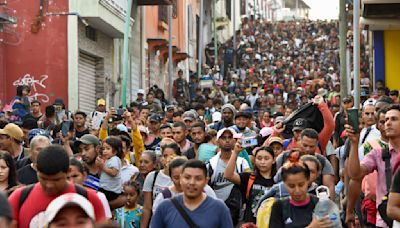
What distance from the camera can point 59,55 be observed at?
2461 centimetres

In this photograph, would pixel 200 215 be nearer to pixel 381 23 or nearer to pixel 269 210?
pixel 269 210

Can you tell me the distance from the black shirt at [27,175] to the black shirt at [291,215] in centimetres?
245

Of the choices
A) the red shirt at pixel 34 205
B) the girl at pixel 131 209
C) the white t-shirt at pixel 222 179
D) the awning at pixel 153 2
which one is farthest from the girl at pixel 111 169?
the awning at pixel 153 2

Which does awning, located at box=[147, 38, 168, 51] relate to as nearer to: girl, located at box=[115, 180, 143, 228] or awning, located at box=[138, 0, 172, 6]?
awning, located at box=[138, 0, 172, 6]

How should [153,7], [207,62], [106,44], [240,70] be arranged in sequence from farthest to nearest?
[207,62] → [240,70] → [153,7] → [106,44]

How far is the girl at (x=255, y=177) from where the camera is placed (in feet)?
37.1

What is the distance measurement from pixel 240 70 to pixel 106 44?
54.7 ft

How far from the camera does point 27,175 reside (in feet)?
32.0

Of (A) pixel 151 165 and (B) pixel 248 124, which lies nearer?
(A) pixel 151 165

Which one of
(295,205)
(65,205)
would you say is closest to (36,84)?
(295,205)

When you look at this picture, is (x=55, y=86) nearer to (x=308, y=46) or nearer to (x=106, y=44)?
(x=106, y=44)

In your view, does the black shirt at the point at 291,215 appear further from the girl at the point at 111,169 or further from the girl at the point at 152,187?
the girl at the point at 152,187

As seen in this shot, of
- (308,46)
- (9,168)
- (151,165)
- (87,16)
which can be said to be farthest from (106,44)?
(308,46)

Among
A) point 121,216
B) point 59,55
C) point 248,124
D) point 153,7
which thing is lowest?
point 121,216
